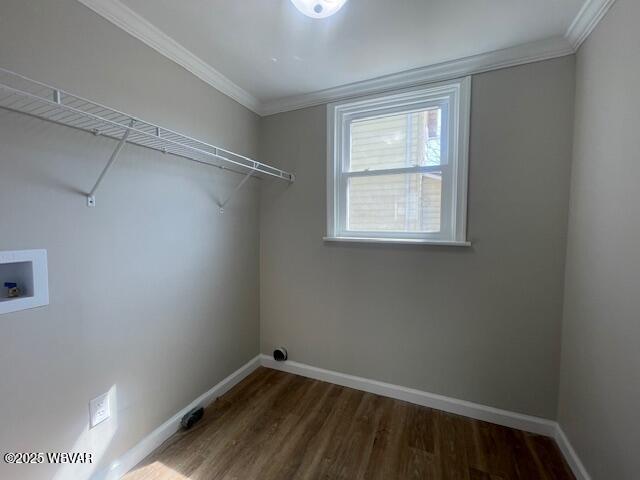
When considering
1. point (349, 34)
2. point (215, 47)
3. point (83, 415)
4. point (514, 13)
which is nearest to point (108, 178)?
point (215, 47)

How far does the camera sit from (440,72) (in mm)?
1644

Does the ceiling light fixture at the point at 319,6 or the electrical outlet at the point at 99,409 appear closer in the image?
the ceiling light fixture at the point at 319,6

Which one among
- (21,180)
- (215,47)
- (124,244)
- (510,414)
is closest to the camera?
(21,180)

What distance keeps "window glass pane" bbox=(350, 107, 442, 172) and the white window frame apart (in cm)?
4

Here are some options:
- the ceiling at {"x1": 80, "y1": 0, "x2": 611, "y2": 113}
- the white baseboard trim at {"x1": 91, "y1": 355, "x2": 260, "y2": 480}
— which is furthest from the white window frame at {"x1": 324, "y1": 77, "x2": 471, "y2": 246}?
the white baseboard trim at {"x1": 91, "y1": 355, "x2": 260, "y2": 480}

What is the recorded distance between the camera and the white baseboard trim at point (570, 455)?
1.24 metres

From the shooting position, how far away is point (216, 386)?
188 cm

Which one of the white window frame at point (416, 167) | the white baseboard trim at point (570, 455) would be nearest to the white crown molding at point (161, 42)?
the white window frame at point (416, 167)

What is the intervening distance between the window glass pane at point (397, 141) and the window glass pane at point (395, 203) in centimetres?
10

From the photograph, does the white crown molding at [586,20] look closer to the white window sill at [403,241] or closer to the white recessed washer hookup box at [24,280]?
the white window sill at [403,241]

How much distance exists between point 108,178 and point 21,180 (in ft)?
0.92

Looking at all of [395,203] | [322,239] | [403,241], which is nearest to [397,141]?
[395,203]

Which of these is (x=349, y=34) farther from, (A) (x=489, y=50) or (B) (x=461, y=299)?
Result: (B) (x=461, y=299)

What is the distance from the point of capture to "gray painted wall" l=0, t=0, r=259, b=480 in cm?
97
